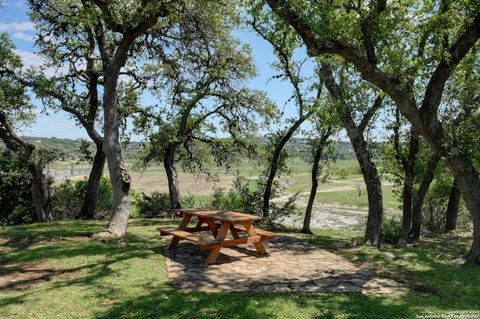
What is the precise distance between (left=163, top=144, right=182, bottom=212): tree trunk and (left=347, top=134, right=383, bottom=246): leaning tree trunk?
750cm

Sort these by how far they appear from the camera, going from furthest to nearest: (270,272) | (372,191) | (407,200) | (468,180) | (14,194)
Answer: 1. (14,194)
2. (407,200)
3. (372,191)
4. (468,180)
5. (270,272)

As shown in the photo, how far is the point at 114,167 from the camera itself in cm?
1036

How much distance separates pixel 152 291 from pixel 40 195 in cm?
1273

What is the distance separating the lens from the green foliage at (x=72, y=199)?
67.6ft

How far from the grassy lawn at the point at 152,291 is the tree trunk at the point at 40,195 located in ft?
25.3

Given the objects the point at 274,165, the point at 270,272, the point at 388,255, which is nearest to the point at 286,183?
the point at 274,165

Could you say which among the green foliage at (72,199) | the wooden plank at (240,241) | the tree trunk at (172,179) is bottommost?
the green foliage at (72,199)

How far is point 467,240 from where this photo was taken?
14016 mm

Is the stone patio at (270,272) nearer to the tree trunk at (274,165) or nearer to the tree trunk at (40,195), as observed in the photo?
the tree trunk at (274,165)

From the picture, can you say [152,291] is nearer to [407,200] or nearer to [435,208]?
[407,200]

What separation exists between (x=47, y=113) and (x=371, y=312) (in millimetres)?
14427

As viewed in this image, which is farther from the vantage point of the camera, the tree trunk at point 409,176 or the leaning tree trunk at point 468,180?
the tree trunk at point 409,176

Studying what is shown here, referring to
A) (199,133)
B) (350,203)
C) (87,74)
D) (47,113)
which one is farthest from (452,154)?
(350,203)

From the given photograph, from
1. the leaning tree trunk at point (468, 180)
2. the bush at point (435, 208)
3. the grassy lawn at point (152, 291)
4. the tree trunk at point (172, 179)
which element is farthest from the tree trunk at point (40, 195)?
the bush at point (435, 208)
